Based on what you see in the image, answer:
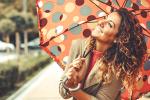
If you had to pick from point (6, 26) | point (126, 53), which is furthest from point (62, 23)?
point (6, 26)

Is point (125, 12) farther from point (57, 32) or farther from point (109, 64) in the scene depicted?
point (57, 32)

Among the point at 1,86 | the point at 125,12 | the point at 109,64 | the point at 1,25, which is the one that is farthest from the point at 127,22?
the point at 1,25

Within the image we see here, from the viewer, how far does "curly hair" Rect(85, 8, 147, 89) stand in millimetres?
3330

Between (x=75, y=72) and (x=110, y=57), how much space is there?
0.26 m

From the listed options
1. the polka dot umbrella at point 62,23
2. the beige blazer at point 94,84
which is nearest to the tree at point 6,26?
the polka dot umbrella at point 62,23

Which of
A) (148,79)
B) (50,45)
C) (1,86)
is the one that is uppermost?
(50,45)

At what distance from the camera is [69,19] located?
3.80 m

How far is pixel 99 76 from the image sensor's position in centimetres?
329

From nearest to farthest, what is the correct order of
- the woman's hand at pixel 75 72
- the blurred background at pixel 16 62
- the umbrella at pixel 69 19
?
the woman's hand at pixel 75 72 < the umbrella at pixel 69 19 < the blurred background at pixel 16 62

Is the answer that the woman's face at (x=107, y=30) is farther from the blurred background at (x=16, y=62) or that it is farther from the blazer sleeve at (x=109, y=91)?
the blurred background at (x=16, y=62)

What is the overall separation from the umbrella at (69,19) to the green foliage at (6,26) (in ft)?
116

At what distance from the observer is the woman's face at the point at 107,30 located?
331 centimetres

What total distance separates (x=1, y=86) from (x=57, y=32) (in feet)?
37.8

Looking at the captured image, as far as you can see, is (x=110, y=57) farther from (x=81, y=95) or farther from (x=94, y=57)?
(x=81, y=95)
